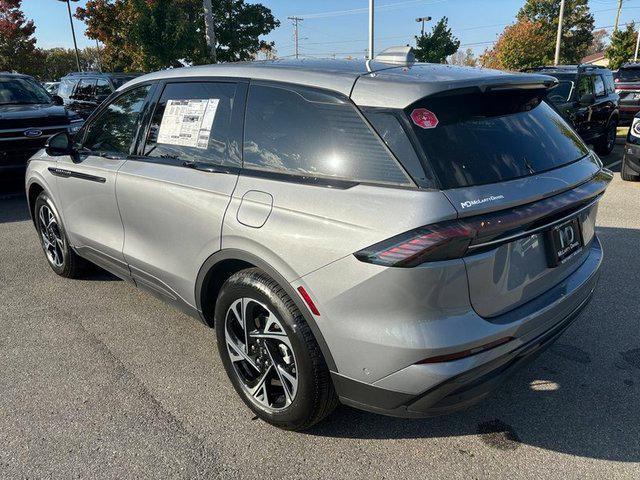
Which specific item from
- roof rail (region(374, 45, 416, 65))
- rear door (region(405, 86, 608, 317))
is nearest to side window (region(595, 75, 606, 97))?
roof rail (region(374, 45, 416, 65))

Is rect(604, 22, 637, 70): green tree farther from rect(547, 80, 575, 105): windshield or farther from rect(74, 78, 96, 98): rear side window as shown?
rect(74, 78, 96, 98): rear side window

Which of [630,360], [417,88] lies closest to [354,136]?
[417,88]

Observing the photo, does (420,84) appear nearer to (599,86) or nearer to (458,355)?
(458,355)

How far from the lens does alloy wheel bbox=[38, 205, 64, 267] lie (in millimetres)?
4475

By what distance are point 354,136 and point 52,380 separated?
2.39 m

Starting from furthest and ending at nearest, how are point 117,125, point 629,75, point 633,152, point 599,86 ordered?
point 629,75 → point 599,86 → point 633,152 → point 117,125

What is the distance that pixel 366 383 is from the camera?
2.08m

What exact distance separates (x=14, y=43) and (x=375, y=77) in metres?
44.9

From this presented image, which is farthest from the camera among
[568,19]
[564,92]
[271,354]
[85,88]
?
[568,19]

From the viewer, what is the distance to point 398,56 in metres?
2.69

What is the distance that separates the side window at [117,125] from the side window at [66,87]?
34.7 feet

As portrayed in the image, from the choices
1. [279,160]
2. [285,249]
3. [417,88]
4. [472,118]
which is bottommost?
[285,249]

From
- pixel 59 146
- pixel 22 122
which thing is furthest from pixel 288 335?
pixel 22 122

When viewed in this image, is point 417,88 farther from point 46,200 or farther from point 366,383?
point 46,200
